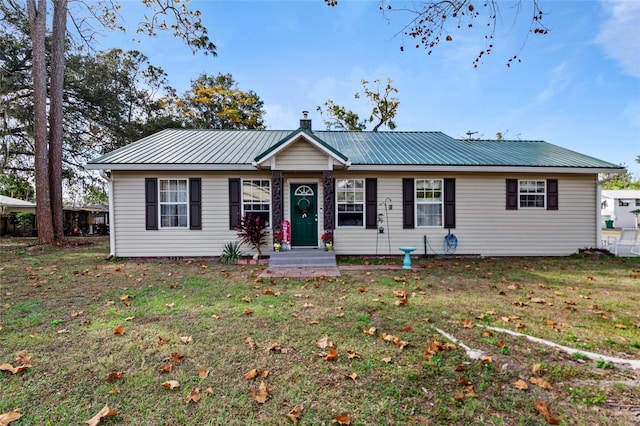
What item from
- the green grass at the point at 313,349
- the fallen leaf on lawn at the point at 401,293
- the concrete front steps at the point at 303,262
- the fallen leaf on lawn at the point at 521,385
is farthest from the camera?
the concrete front steps at the point at 303,262

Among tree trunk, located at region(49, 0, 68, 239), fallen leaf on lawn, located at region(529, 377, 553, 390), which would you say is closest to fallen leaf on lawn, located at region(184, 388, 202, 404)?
fallen leaf on lawn, located at region(529, 377, 553, 390)

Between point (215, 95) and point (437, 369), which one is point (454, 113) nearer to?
point (437, 369)

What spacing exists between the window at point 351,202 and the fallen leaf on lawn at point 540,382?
7.25 meters

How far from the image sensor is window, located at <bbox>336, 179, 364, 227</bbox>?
9.80m

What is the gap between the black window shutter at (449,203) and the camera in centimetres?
992

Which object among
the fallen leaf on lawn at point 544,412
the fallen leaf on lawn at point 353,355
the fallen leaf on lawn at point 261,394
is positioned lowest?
the fallen leaf on lawn at point 544,412

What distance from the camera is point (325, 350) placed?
324 cm

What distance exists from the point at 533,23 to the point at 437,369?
169 inches

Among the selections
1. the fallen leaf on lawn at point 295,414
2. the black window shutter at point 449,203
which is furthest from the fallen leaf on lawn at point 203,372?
the black window shutter at point 449,203

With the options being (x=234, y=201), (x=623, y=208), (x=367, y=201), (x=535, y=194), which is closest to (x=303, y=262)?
(x=367, y=201)

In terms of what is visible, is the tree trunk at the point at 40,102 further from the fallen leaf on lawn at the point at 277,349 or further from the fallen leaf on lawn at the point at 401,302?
the fallen leaf on lawn at the point at 401,302

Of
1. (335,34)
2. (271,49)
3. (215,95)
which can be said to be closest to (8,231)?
A: (215,95)

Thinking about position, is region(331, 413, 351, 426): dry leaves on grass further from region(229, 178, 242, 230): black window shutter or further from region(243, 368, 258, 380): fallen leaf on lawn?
region(229, 178, 242, 230): black window shutter

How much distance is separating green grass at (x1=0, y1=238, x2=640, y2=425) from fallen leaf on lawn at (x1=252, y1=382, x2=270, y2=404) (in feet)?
0.15
